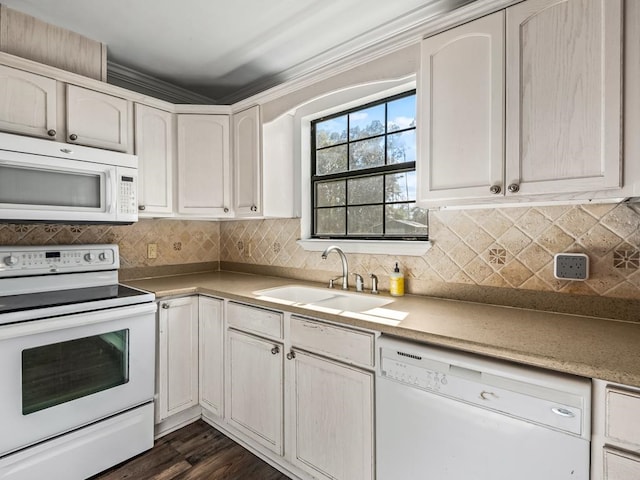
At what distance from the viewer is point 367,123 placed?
2.21 meters

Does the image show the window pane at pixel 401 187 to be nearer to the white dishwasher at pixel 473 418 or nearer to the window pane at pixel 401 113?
the window pane at pixel 401 113

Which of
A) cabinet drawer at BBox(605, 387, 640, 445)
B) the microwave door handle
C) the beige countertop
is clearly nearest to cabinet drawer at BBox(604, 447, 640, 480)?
cabinet drawer at BBox(605, 387, 640, 445)

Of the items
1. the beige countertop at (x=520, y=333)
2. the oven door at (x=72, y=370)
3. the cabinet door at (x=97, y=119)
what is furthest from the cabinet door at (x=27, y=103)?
the beige countertop at (x=520, y=333)

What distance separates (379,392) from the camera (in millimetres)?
1340

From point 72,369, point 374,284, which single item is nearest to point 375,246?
point 374,284

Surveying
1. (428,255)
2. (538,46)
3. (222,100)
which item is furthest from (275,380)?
(222,100)

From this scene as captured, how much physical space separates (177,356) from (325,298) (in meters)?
0.99

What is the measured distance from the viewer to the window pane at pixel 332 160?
2.33 m

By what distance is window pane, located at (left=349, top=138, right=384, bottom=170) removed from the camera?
2148 millimetres

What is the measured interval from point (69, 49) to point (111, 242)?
1.19 metres

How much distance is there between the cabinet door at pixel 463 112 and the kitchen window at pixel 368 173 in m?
0.50

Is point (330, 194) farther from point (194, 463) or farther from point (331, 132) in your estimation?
point (194, 463)

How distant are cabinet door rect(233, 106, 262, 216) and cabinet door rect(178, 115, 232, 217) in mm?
78

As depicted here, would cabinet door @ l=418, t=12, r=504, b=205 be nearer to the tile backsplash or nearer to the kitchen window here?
the tile backsplash
